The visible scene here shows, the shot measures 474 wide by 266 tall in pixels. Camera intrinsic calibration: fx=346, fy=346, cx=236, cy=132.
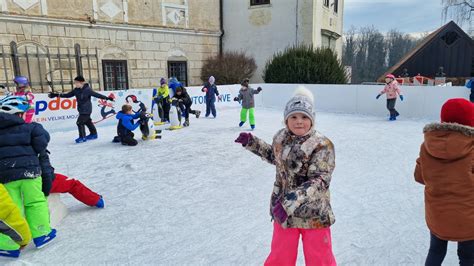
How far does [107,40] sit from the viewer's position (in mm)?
14383

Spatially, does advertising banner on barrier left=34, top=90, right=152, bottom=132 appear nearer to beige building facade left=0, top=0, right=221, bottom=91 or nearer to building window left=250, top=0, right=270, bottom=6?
beige building facade left=0, top=0, right=221, bottom=91

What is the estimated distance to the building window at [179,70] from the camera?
16844mm

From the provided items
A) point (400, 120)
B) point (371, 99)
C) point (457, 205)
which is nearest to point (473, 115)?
point (457, 205)

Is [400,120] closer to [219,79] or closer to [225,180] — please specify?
[225,180]

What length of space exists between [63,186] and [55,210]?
0.82ft

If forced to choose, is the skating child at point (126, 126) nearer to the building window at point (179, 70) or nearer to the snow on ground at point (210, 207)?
the snow on ground at point (210, 207)

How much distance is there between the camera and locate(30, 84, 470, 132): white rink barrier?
887cm

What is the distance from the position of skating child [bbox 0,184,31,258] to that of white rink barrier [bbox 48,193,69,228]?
0.51 m

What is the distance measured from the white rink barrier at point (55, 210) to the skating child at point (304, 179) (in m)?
2.35

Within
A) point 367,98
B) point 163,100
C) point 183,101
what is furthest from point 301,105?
point 367,98

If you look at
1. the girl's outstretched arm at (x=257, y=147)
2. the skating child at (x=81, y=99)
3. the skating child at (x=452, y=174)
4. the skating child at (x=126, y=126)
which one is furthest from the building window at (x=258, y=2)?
the skating child at (x=452, y=174)

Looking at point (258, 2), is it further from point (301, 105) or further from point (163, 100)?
point (301, 105)

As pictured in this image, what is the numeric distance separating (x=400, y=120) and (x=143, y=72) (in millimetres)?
10897

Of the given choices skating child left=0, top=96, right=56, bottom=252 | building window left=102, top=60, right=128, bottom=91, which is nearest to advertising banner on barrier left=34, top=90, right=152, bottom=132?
building window left=102, top=60, right=128, bottom=91
